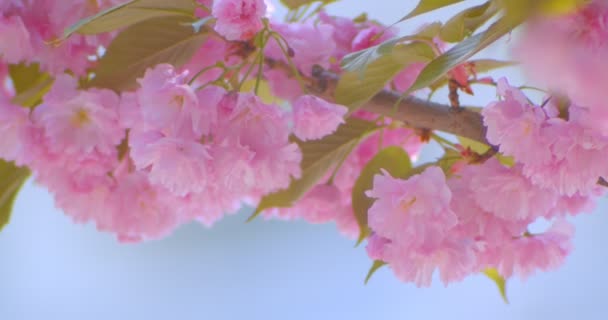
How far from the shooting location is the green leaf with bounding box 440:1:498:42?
0.48 meters

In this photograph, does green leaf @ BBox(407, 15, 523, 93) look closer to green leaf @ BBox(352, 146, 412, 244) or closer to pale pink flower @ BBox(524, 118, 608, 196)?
pale pink flower @ BBox(524, 118, 608, 196)

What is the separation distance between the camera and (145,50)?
0.60 metres

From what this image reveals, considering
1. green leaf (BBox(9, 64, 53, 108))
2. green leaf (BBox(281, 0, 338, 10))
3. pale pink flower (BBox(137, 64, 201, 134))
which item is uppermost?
pale pink flower (BBox(137, 64, 201, 134))

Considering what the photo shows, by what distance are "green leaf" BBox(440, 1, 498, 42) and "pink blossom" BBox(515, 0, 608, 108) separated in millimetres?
215

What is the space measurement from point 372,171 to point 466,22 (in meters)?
0.16

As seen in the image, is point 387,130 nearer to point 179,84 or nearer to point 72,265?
point 179,84

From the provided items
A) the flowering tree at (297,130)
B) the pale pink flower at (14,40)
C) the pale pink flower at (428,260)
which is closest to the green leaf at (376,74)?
the flowering tree at (297,130)

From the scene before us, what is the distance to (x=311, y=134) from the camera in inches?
20.6

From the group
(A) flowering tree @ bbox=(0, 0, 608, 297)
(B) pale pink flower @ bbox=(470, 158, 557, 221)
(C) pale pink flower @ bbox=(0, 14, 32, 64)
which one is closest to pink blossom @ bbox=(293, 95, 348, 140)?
(A) flowering tree @ bbox=(0, 0, 608, 297)

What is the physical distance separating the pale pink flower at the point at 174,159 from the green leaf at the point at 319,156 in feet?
0.49

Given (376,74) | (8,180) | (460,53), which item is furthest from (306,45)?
(8,180)

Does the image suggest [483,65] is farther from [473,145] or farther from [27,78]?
[27,78]

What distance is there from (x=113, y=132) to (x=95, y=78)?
5cm

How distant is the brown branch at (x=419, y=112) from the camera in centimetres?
53
